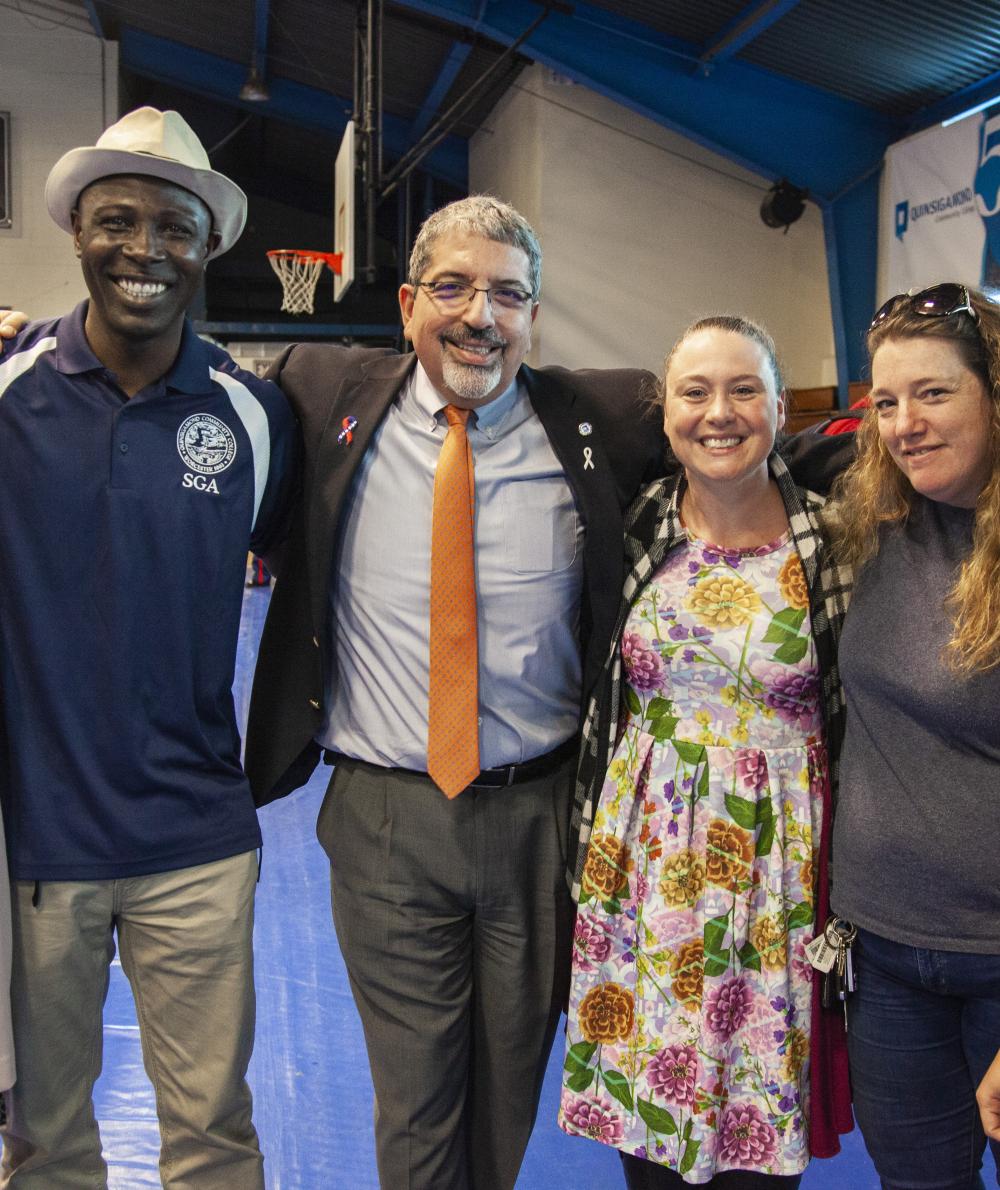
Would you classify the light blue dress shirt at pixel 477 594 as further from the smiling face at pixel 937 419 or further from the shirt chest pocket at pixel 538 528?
the smiling face at pixel 937 419

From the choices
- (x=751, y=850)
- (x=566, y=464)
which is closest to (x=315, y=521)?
(x=566, y=464)

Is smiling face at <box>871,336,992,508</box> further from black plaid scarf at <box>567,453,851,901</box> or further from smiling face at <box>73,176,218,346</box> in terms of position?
smiling face at <box>73,176,218,346</box>

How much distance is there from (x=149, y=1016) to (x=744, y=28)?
6976 mm

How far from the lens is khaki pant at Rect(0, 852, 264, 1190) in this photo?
180cm

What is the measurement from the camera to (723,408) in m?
1.86

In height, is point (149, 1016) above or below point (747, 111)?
below

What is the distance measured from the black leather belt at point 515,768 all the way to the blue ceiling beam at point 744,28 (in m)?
6.01

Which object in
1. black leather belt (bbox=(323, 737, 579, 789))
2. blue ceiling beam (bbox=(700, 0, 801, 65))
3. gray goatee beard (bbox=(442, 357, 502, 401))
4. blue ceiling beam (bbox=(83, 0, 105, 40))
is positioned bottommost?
black leather belt (bbox=(323, 737, 579, 789))

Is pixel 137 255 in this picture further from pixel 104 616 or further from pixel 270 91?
pixel 270 91

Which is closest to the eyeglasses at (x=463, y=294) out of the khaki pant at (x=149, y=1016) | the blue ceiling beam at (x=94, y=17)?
the khaki pant at (x=149, y=1016)

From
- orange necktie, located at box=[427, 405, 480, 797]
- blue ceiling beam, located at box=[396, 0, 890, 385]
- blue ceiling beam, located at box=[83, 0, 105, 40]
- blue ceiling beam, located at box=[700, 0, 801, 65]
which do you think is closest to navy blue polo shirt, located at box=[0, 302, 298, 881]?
orange necktie, located at box=[427, 405, 480, 797]

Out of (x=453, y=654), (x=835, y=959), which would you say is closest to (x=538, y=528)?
(x=453, y=654)

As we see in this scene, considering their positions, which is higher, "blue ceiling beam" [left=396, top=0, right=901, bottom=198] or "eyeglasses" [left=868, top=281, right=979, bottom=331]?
"blue ceiling beam" [left=396, top=0, right=901, bottom=198]

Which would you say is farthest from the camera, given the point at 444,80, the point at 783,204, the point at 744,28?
the point at 444,80
